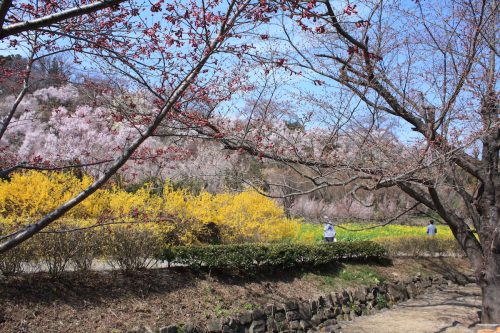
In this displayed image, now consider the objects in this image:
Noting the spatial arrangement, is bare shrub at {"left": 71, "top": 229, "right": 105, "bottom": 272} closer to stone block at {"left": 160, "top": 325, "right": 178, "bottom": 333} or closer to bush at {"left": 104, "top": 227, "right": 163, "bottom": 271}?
bush at {"left": 104, "top": 227, "right": 163, "bottom": 271}

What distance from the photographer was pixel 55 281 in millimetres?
6273

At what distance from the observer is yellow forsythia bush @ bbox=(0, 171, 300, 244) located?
7.29 m

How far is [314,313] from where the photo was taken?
8812mm

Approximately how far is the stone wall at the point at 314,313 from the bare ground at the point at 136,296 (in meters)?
0.19

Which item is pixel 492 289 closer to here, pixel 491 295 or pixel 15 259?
pixel 491 295

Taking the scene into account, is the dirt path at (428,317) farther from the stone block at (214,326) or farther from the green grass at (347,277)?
the stone block at (214,326)

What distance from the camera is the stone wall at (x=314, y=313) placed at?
Result: 7.15 m

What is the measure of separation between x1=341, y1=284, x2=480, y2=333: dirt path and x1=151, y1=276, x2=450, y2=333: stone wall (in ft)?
0.80

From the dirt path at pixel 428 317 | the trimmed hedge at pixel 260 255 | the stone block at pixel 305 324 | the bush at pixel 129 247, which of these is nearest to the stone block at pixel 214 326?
the trimmed hedge at pixel 260 255

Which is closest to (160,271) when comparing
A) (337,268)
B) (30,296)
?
(30,296)

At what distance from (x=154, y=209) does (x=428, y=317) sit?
6.29m

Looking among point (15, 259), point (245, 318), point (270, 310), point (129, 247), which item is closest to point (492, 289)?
point (270, 310)

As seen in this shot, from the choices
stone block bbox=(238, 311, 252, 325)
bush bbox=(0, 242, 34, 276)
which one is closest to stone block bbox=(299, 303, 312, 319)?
stone block bbox=(238, 311, 252, 325)

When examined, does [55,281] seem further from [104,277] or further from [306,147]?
[306,147]
